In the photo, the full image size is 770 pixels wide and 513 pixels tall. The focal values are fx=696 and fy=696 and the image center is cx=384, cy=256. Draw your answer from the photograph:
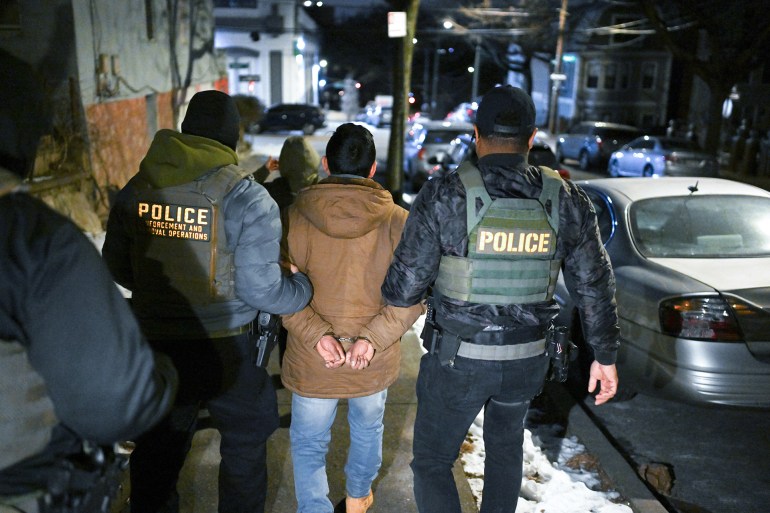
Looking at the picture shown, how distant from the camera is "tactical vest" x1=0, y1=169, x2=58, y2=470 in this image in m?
1.38

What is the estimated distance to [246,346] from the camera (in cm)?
276

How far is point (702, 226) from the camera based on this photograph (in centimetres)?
478

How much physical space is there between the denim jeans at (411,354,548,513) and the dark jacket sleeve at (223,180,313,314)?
26.5 inches

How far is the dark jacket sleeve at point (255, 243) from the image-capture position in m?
2.55

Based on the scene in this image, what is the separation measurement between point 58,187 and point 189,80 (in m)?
10.2

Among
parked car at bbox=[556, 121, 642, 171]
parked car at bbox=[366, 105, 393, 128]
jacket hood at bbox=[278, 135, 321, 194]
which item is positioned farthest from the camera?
parked car at bbox=[366, 105, 393, 128]

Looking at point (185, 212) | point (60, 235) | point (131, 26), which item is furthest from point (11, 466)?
point (131, 26)

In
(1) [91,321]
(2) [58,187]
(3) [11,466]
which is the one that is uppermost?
(1) [91,321]

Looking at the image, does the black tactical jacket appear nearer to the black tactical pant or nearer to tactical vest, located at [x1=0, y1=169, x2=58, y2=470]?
the black tactical pant

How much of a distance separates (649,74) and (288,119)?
79.4ft

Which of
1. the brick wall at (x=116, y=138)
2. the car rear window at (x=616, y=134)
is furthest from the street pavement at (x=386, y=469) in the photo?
the car rear window at (x=616, y=134)

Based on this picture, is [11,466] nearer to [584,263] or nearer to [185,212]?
[185,212]

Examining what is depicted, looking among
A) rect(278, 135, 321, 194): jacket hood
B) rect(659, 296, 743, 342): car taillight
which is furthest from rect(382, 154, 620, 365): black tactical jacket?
rect(278, 135, 321, 194): jacket hood

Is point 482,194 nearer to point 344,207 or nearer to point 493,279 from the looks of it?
point 493,279
